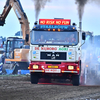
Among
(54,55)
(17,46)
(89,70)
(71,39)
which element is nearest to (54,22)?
(71,39)

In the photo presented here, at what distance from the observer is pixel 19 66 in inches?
1112

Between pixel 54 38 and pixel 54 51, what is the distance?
0.65 metres

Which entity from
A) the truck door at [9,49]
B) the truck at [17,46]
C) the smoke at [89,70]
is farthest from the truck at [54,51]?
the truck door at [9,49]

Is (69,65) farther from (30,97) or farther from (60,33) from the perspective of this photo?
(30,97)

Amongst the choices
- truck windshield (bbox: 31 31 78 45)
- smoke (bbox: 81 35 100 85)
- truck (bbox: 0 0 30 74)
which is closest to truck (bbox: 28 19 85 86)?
truck windshield (bbox: 31 31 78 45)

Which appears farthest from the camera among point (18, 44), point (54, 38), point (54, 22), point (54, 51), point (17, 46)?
point (18, 44)

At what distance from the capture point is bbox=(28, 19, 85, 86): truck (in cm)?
1514

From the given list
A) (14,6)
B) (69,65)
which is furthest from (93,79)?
(14,6)

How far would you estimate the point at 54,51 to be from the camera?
15.2 meters

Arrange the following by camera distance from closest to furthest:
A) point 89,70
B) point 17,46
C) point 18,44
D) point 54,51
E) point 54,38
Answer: point 54,51 → point 54,38 → point 89,70 → point 17,46 → point 18,44

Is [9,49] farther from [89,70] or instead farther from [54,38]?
[54,38]

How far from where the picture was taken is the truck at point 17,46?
28.2 metres

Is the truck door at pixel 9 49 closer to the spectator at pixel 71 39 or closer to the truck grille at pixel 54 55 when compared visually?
the truck grille at pixel 54 55

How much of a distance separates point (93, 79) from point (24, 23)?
11.3m
